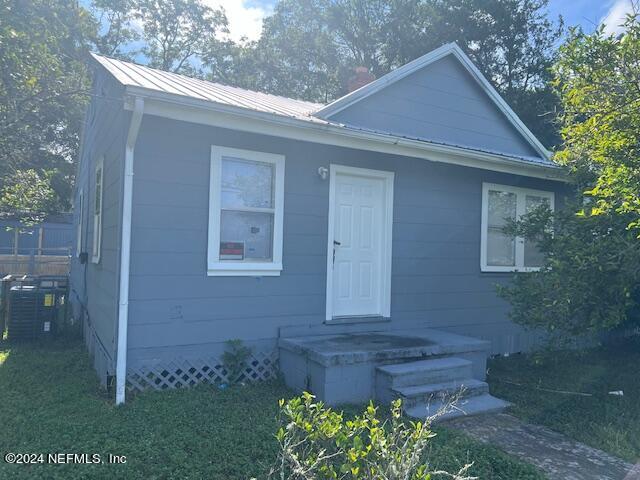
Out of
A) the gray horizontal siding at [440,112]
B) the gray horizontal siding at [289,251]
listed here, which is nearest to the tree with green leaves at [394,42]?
the gray horizontal siding at [440,112]

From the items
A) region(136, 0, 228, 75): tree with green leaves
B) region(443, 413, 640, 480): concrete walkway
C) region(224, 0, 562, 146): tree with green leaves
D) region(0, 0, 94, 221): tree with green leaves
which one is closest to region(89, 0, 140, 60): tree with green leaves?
region(136, 0, 228, 75): tree with green leaves

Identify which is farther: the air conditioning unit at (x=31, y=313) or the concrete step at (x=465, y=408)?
the air conditioning unit at (x=31, y=313)

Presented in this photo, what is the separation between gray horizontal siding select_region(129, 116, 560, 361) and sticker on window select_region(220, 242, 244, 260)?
24 cm

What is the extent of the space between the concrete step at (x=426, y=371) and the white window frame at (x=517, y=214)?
2461mm

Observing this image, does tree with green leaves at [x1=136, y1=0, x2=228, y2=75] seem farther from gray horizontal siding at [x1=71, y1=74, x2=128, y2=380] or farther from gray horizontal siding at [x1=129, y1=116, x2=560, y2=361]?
gray horizontal siding at [x1=129, y1=116, x2=560, y2=361]

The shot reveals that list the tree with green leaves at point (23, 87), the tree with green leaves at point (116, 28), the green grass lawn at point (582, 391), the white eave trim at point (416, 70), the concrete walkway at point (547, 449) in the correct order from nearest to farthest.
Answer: the concrete walkway at point (547, 449) < the green grass lawn at point (582, 391) < the white eave trim at point (416, 70) < the tree with green leaves at point (23, 87) < the tree with green leaves at point (116, 28)

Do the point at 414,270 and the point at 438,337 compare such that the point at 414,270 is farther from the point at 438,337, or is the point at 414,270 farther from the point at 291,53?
the point at 291,53

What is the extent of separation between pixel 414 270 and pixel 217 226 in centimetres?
288

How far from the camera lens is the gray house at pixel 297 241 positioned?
16.0ft

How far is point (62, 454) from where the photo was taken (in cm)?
346

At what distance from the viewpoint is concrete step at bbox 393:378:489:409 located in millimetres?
4699

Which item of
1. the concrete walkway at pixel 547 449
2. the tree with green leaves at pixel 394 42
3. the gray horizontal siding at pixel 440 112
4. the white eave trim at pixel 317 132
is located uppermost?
the tree with green leaves at pixel 394 42

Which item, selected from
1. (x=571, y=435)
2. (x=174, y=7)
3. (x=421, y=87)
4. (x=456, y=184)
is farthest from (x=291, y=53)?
(x=571, y=435)

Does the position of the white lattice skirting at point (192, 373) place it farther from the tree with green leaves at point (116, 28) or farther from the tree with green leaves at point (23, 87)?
the tree with green leaves at point (116, 28)
